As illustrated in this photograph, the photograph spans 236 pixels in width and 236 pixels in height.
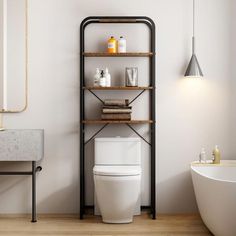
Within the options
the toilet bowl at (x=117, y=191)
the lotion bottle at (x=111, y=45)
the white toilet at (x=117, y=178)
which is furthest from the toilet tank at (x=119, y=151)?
the lotion bottle at (x=111, y=45)

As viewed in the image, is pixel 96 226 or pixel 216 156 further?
pixel 216 156

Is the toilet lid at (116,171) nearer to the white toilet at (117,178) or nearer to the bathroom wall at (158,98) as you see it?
the white toilet at (117,178)

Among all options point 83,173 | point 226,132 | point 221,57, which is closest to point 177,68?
point 221,57

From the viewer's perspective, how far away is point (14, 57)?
→ 4348 mm

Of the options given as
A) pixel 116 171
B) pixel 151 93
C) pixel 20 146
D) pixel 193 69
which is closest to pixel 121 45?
pixel 151 93

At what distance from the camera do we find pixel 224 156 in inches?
174

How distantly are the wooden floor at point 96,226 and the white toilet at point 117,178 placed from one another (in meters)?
0.13

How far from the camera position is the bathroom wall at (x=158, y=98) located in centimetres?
436

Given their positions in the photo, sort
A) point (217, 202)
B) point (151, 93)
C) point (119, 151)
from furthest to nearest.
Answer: point (151, 93) → point (119, 151) → point (217, 202)

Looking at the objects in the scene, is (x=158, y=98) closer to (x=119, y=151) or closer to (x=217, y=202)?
(x=119, y=151)

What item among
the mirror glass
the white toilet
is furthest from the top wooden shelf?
the white toilet

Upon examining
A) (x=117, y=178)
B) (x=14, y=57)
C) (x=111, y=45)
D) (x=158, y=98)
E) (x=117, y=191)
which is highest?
(x=111, y=45)

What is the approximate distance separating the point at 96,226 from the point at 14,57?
1815 millimetres

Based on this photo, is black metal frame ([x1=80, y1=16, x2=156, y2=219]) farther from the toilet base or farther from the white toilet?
the toilet base
